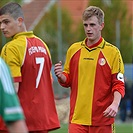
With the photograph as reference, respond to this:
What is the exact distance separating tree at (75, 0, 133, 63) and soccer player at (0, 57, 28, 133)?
120 feet

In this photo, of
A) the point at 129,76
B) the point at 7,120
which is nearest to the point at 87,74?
the point at 7,120

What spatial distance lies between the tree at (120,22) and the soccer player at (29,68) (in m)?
33.9

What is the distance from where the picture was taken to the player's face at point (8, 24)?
748 cm

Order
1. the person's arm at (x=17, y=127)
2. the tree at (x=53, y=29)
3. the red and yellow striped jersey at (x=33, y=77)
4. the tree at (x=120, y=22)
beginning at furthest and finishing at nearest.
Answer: the tree at (x=53, y=29), the tree at (x=120, y=22), the red and yellow striped jersey at (x=33, y=77), the person's arm at (x=17, y=127)

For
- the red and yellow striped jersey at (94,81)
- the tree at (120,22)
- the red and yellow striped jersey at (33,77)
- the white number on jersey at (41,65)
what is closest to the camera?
the red and yellow striped jersey at (33,77)

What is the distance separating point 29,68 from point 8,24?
1.67 feet

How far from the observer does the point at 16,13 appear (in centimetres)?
752

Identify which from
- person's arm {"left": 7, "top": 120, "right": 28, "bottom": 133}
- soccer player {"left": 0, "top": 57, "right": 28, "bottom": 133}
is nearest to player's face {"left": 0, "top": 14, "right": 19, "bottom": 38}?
soccer player {"left": 0, "top": 57, "right": 28, "bottom": 133}

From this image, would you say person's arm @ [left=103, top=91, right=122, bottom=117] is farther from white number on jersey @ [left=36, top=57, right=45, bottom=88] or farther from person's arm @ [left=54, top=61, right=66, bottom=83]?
white number on jersey @ [left=36, top=57, right=45, bottom=88]

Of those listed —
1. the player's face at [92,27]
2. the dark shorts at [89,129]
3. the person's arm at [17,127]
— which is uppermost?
the player's face at [92,27]

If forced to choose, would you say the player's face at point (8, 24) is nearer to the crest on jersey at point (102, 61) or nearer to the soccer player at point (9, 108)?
the crest on jersey at point (102, 61)

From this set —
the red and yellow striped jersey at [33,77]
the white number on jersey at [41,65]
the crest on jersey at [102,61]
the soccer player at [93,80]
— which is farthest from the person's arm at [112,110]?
the white number on jersey at [41,65]

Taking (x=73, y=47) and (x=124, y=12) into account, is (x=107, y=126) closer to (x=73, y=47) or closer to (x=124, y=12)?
(x=73, y=47)

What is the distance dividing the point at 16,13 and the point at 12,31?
0.19 metres
